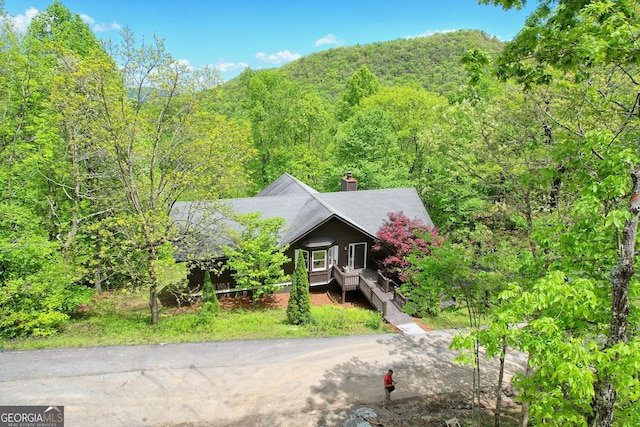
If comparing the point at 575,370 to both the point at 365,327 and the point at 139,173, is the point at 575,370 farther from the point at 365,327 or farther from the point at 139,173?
the point at 139,173

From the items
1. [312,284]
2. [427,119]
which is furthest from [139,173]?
[427,119]

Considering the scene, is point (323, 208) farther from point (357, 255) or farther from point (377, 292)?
point (377, 292)

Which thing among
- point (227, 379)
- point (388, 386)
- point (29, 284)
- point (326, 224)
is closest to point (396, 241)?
point (326, 224)

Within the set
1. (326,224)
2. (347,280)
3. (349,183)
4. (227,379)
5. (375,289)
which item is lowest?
(227,379)

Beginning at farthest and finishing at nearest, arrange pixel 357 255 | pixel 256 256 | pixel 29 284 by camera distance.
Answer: pixel 357 255, pixel 256 256, pixel 29 284

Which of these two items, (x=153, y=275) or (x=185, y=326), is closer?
(x=153, y=275)

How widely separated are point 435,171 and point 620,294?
24.4 m

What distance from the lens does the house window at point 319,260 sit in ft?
73.4

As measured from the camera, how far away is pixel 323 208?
22.4 meters

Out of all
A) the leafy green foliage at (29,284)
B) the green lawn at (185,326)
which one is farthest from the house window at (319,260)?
the leafy green foliage at (29,284)

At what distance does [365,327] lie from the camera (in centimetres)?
1752

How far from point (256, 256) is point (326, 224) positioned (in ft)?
15.4

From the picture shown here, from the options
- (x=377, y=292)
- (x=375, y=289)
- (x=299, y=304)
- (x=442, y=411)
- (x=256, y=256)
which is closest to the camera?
(x=442, y=411)

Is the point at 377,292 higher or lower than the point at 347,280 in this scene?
lower
